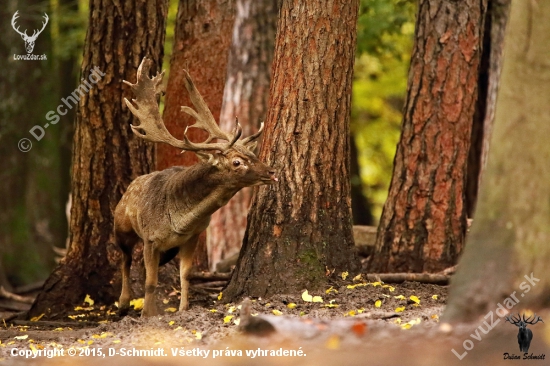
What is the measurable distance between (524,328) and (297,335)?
1.82 metres

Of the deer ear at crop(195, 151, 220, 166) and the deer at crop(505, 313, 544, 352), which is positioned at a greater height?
the deer ear at crop(195, 151, 220, 166)

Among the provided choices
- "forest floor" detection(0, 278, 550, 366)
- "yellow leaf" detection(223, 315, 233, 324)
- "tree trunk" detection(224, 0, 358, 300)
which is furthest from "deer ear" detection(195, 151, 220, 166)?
"yellow leaf" detection(223, 315, 233, 324)

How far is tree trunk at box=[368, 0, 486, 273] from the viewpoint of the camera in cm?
1116

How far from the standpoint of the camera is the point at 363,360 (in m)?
6.73

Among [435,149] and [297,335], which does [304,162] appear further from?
[297,335]

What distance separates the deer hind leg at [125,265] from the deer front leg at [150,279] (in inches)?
27.8

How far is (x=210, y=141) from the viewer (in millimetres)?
9953

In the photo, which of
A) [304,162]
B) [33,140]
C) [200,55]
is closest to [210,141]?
[304,162]

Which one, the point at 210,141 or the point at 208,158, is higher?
the point at 210,141

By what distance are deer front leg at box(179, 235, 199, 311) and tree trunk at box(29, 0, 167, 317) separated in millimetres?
1544

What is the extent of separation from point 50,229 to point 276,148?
10.0 m

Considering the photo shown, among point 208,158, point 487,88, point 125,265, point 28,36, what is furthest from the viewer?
point 28,36

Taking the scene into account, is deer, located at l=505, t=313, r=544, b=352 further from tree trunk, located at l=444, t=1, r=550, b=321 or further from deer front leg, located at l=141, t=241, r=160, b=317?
deer front leg, located at l=141, t=241, r=160, b=317

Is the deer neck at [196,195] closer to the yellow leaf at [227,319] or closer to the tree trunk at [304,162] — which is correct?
the tree trunk at [304,162]
